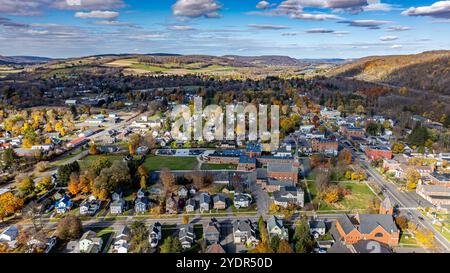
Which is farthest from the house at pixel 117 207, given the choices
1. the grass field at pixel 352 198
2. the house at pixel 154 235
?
the grass field at pixel 352 198

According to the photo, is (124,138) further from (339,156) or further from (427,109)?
(427,109)

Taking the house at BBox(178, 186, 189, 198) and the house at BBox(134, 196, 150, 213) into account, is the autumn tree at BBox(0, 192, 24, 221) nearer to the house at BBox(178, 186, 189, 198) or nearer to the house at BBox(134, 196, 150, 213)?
the house at BBox(134, 196, 150, 213)

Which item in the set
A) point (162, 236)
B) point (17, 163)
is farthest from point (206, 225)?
point (17, 163)

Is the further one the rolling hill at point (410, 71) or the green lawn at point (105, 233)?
the rolling hill at point (410, 71)

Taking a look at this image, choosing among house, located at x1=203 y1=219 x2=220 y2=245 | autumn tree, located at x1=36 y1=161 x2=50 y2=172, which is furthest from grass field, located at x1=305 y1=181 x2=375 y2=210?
autumn tree, located at x1=36 y1=161 x2=50 y2=172

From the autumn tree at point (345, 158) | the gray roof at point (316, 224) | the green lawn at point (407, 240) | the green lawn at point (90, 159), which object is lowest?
the green lawn at point (407, 240)

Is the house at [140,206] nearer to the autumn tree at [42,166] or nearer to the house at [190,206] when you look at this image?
the house at [190,206]

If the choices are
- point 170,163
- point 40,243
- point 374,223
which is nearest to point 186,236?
point 40,243
